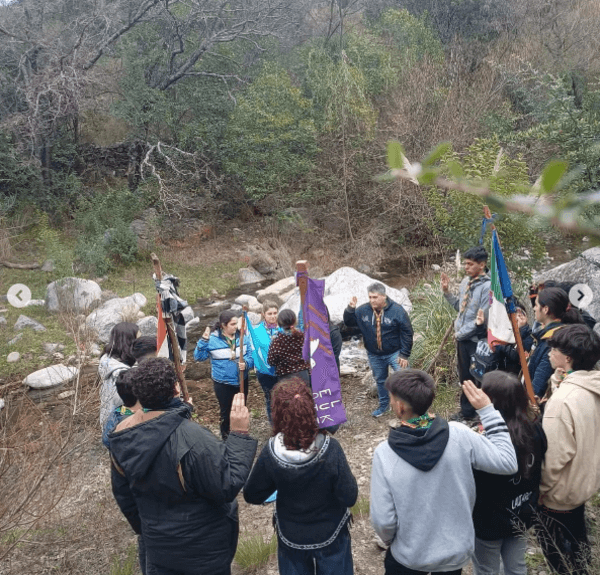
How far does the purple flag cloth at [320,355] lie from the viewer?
178 inches

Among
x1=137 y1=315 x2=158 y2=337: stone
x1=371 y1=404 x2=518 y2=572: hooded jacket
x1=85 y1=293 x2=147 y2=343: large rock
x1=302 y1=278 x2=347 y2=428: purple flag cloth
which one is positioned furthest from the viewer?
x1=137 y1=315 x2=158 y2=337: stone

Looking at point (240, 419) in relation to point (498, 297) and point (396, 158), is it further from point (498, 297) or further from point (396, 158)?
point (498, 297)

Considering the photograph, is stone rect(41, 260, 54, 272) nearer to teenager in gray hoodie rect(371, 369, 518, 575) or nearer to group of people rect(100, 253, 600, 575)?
group of people rect(100, 253, 600, 575)

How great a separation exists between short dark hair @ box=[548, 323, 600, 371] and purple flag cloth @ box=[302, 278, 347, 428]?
179cm

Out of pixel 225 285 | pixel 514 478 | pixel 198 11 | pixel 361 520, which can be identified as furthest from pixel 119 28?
pixel 514 478

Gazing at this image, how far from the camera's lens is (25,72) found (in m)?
15.7

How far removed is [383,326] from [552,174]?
5.27 m

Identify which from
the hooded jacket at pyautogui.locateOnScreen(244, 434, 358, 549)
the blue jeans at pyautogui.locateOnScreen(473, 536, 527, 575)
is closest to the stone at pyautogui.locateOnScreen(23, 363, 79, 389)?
the hooded jacket at pyautogui.locateOnScreen(244, 434, 358, 549)

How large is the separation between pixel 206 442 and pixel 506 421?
55.8 inches

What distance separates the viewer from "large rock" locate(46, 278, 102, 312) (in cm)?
1215

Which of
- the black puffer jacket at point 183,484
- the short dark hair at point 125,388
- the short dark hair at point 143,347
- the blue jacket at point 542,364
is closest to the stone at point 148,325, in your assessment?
the short dark hair at point 143,347

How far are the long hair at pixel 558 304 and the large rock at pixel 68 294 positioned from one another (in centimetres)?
983

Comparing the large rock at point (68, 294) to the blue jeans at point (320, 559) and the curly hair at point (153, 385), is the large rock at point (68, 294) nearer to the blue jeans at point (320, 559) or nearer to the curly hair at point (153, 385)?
the curly hair at point (153, 385)

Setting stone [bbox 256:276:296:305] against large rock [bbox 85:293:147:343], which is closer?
large rock [bbox 85:293:147:343]
